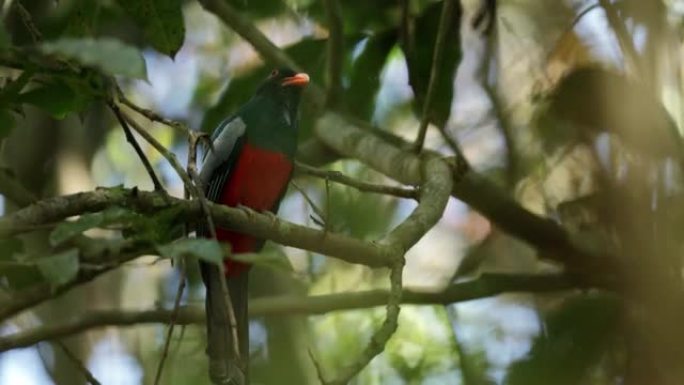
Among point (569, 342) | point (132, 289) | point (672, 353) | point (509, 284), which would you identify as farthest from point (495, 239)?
point (132, 289)

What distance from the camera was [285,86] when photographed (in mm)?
4516

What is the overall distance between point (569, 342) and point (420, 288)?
1.13 metres

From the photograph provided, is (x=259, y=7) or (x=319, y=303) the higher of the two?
(x=259, y=7)

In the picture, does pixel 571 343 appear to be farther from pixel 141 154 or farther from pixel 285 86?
pixel 285 86

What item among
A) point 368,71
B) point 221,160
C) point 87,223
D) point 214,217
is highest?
point 368,71

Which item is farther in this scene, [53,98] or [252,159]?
[252,159]

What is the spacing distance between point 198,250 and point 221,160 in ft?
8.14

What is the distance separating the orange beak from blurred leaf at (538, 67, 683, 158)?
0.92 m

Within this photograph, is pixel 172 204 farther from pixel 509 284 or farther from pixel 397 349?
pixel 397 349

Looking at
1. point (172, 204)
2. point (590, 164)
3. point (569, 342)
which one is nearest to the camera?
point (172, 204)

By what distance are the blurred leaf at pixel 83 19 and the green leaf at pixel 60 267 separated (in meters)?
1.40

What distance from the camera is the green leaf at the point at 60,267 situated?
1809 mm

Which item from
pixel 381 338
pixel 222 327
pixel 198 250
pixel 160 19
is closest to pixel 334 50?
pixel 222 327

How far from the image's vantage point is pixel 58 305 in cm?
427
